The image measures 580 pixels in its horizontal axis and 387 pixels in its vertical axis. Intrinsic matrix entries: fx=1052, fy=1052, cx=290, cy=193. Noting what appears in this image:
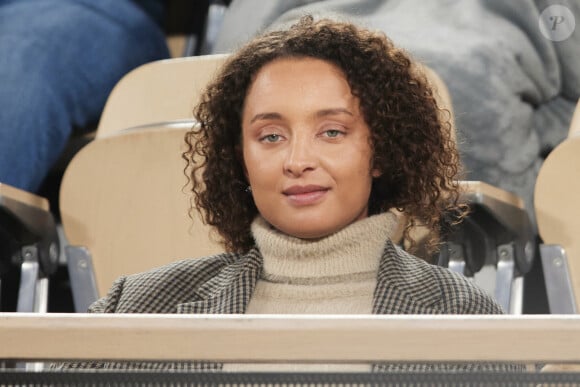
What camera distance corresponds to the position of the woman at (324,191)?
0.72 m

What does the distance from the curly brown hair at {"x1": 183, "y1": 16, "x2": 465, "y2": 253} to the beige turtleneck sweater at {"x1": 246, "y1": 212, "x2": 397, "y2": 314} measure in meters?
0.07

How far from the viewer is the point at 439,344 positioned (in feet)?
1.09

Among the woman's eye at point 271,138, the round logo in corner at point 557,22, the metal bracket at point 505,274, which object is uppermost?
the woman's eye at point 271,138

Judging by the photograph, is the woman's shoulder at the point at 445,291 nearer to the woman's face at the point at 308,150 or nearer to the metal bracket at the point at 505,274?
the woman's face at the point at 308,150

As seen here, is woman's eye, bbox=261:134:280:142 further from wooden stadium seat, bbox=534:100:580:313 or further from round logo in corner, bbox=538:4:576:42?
round logo in corner, bbox=538:4:576:42

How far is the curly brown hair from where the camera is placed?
79 cm

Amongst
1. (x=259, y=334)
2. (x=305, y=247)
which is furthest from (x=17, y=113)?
(x=259, y=334)

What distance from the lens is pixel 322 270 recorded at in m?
0.73

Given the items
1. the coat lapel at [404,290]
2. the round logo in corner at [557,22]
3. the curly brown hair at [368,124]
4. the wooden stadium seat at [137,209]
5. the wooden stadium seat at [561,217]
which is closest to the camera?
the coat lapel at [404,290]

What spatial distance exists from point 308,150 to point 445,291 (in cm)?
13

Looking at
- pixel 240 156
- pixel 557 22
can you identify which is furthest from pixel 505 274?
pixel 557 22

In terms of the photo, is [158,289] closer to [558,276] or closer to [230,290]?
[230,290]

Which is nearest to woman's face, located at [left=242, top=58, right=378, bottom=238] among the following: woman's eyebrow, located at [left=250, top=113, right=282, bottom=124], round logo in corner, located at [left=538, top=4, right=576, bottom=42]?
woman's eyebrow, located at [left=250, top=113, right=282, bottom=124]

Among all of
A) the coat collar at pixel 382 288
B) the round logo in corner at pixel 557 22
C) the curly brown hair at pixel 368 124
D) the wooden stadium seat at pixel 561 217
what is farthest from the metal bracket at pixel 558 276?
the round logo in corner at pixel 557 22
